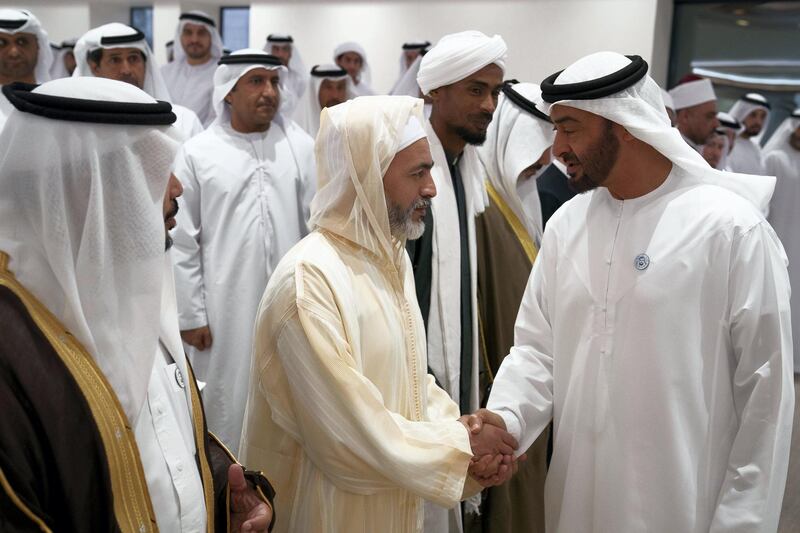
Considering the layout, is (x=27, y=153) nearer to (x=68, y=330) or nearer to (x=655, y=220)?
(x=68, y=330)

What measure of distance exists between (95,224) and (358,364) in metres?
0.75

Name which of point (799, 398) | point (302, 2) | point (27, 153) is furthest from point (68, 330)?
point (302, 2)

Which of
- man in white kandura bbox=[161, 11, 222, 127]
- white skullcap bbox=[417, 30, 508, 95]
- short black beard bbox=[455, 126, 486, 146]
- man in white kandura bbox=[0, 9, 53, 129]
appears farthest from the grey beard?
man in white kandura bbox=[161, 11, 222, 127]

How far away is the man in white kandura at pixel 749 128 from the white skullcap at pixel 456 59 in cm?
597

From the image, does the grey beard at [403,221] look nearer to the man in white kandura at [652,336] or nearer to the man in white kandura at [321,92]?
the man in white kandura at [652,336]

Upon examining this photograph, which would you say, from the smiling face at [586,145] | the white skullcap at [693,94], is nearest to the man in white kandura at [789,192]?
the white skullcap at [693,94]

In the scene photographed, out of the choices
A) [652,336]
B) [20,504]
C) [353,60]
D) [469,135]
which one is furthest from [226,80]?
[353,60]

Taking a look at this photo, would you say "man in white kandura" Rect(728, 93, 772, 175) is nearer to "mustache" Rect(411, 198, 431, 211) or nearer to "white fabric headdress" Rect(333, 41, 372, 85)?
"white fabric headdress" Rect(333, 41, 372, 85)

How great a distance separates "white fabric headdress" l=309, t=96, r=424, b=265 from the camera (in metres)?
2.27

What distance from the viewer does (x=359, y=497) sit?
2182mm

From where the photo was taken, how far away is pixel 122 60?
518 cm

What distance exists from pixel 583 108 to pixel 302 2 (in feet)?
29.0

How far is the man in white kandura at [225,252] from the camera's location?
4.21 m

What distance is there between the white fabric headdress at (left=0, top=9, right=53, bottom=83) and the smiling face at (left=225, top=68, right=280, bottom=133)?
135 cm
